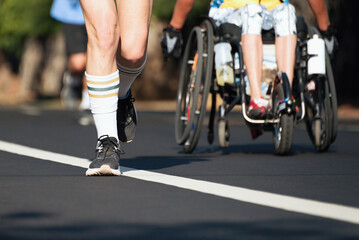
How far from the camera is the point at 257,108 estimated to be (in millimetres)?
7262

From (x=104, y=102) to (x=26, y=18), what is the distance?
19.3 meters

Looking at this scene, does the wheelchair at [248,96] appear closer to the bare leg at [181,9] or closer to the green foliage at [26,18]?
the bare leg at [181,9]

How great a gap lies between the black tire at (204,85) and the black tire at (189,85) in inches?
1.7

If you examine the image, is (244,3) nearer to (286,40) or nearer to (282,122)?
(286,40)

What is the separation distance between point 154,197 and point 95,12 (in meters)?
1.49

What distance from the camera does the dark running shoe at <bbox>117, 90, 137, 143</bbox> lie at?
21.5 ft

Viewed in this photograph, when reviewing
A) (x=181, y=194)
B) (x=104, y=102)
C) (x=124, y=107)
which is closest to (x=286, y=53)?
(x=124, y=107)

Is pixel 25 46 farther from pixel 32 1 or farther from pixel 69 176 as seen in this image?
pixel 69 176

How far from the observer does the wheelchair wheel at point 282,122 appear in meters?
7.10

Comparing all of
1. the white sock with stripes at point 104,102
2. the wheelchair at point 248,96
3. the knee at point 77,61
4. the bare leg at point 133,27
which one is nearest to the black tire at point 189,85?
the wheelchair at point 248,96

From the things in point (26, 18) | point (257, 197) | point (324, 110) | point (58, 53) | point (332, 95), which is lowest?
point (257, 197)

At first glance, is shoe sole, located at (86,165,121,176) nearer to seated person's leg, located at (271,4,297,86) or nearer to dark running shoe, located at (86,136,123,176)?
dark running shoe, located at (86,136,123,176)

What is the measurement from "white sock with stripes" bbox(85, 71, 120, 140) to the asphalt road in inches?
11.0

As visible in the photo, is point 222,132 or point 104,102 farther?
point 222,132
